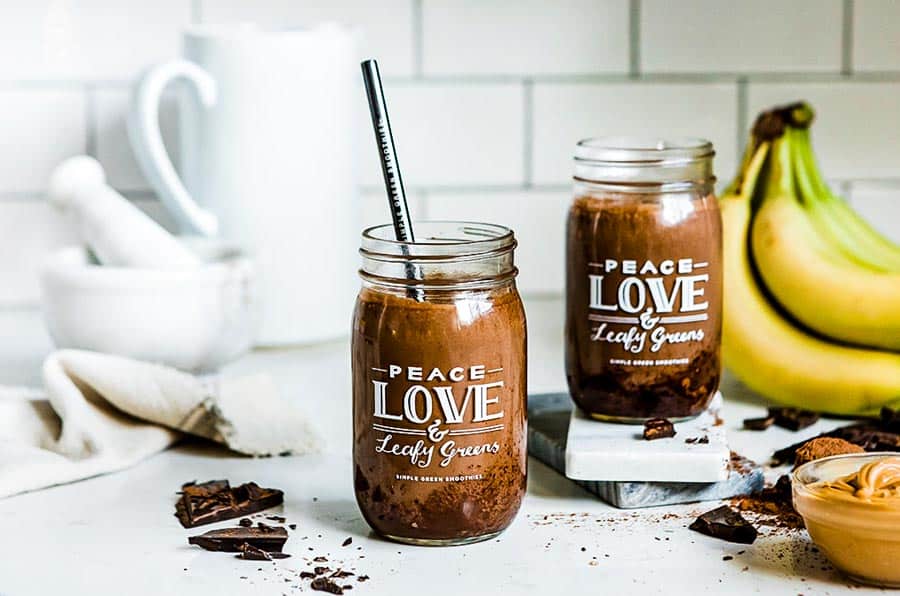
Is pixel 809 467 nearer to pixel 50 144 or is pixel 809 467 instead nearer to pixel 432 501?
pixel 432 501

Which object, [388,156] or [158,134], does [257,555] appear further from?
[158,134]

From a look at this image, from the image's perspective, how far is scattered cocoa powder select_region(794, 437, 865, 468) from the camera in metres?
0.97

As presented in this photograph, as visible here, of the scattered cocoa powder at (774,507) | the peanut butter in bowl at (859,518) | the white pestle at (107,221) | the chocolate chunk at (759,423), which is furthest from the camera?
the white pestle at (107,221)

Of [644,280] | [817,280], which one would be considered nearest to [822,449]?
[644,280]

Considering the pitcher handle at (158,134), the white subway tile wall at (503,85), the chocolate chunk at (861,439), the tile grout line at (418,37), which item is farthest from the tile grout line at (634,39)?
the chocolate chunk at (861,439)

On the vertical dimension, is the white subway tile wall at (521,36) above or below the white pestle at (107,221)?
above

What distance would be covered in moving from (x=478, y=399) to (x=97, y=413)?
1.30 ft

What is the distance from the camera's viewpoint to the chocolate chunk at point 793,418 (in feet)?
3.78

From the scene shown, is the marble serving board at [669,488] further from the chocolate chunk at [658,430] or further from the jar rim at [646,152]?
the jar rim at [646,152]

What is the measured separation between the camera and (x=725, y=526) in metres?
0.89

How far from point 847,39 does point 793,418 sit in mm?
586

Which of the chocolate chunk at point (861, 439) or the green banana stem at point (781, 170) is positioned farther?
the green banana stem at point (781, 170)

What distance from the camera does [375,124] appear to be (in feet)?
2.91

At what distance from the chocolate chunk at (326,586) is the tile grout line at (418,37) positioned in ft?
2.73
